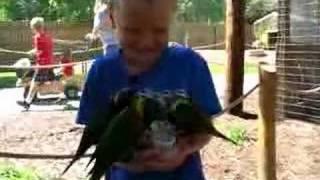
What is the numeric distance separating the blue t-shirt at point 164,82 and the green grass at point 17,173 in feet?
11.4

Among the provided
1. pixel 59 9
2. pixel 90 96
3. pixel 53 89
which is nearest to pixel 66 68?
pixel 53 89

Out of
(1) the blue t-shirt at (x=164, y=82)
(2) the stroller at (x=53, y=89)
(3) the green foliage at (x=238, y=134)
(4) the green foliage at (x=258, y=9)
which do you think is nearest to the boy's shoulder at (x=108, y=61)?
(1) the blue t-shirt at (x=164, y=82)

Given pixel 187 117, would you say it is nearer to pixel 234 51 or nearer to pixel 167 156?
pixel 167 156

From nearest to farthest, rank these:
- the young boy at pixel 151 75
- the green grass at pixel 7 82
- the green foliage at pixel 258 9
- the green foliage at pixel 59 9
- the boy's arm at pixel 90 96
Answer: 1. the young boy at pixel 151 75
2. the boy's arm at pixel 90 96
3. the green grass at pixel 7 82
4. the green foliage at pixel 59 9
5. the green foliage at pixel 258 9

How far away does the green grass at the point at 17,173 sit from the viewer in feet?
16.4

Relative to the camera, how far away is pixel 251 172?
547 centimetres

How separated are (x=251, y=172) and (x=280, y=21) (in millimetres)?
2475

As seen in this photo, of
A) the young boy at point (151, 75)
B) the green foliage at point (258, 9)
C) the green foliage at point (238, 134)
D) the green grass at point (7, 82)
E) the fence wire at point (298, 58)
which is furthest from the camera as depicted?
the green foliage at point (258, 9)

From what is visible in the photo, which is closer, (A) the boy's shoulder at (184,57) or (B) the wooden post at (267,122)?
(A) the boy's shoulder at (184,57)

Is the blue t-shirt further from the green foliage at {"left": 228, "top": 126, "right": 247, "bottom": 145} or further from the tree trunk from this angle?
the tree trunk

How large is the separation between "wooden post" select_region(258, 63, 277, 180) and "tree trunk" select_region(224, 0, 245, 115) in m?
3.14

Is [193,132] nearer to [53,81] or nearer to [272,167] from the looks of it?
[272,167]

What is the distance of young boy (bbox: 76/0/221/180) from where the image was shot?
149 cm

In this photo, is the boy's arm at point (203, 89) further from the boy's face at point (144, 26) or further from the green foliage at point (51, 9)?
the green foliage at point (51, 9)
